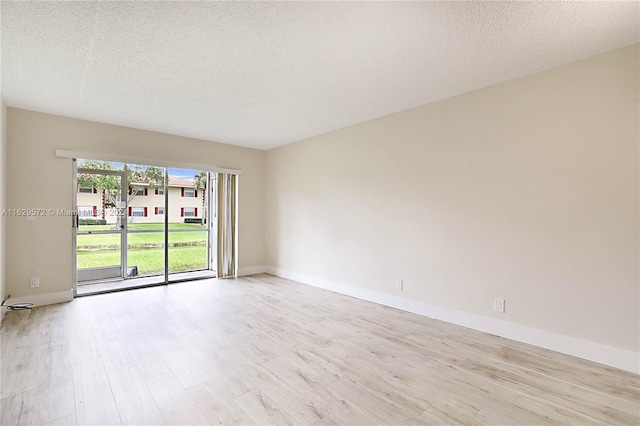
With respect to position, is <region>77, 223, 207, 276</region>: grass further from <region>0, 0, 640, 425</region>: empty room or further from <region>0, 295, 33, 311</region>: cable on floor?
<region>0, 295, 33, 311</region>: cable on floor

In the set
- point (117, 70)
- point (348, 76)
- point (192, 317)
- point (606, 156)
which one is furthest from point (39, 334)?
point (606, 156)

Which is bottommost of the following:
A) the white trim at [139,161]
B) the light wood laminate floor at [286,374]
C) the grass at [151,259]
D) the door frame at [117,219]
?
the light wood laminate floor at [286,374]

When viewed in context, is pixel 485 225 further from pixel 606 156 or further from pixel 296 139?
pixel 296 139

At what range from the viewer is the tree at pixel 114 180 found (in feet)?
14.9

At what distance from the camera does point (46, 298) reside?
393 centimetres

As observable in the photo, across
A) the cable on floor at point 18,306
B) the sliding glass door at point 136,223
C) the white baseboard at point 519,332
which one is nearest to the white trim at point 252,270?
the sliding glass door at point 136,223

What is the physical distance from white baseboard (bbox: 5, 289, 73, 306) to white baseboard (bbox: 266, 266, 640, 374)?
13.6 feet

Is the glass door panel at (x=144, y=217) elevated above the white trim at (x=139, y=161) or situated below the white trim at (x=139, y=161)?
below

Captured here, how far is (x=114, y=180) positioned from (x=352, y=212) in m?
4.10

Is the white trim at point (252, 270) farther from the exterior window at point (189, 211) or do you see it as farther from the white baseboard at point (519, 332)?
the white baseboard at point (519, 332)

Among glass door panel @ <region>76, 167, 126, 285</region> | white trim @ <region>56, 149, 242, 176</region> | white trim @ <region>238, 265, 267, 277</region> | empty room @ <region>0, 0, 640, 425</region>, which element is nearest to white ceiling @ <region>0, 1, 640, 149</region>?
empty room @ <region>0, 0, 640, 425</region>

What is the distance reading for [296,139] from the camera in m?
5.37

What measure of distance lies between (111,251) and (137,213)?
0.78m

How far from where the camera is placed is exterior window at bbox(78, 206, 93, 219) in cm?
441
